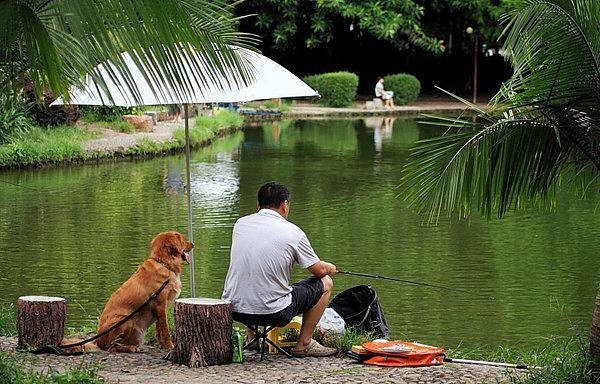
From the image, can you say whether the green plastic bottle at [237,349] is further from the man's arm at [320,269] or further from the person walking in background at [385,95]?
the person walking in background at [385,95]

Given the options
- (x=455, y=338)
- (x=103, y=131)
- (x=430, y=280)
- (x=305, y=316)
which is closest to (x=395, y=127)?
(x=103, y=131)

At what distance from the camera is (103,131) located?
2712 cm

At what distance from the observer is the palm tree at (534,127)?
7.00 metres

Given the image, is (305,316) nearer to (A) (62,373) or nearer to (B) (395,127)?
(A) (62,373)

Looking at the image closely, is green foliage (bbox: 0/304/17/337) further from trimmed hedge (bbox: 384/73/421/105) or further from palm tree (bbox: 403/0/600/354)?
trimmed hedge (bbox: 384/73/421/105)

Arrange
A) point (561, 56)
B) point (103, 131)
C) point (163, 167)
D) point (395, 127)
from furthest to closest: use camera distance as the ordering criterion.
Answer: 1. point (395, 127)
2. point (103, 131)
3. point (163, 167)
4. point (561, 56)

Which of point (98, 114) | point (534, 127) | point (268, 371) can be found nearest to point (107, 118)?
point (98, 114)

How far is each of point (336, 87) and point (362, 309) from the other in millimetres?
32444

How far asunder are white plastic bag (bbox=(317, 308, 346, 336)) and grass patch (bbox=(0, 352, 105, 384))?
2078mm

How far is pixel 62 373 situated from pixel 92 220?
9.81 metres

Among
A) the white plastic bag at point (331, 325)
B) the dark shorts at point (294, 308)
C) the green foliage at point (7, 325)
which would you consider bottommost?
the green foliage at point (7, 325)

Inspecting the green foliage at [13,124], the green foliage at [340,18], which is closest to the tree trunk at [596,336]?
the green foliage at [13,124]

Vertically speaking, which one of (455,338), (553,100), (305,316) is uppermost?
(553,100)

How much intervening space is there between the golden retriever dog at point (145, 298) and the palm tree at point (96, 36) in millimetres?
2070
